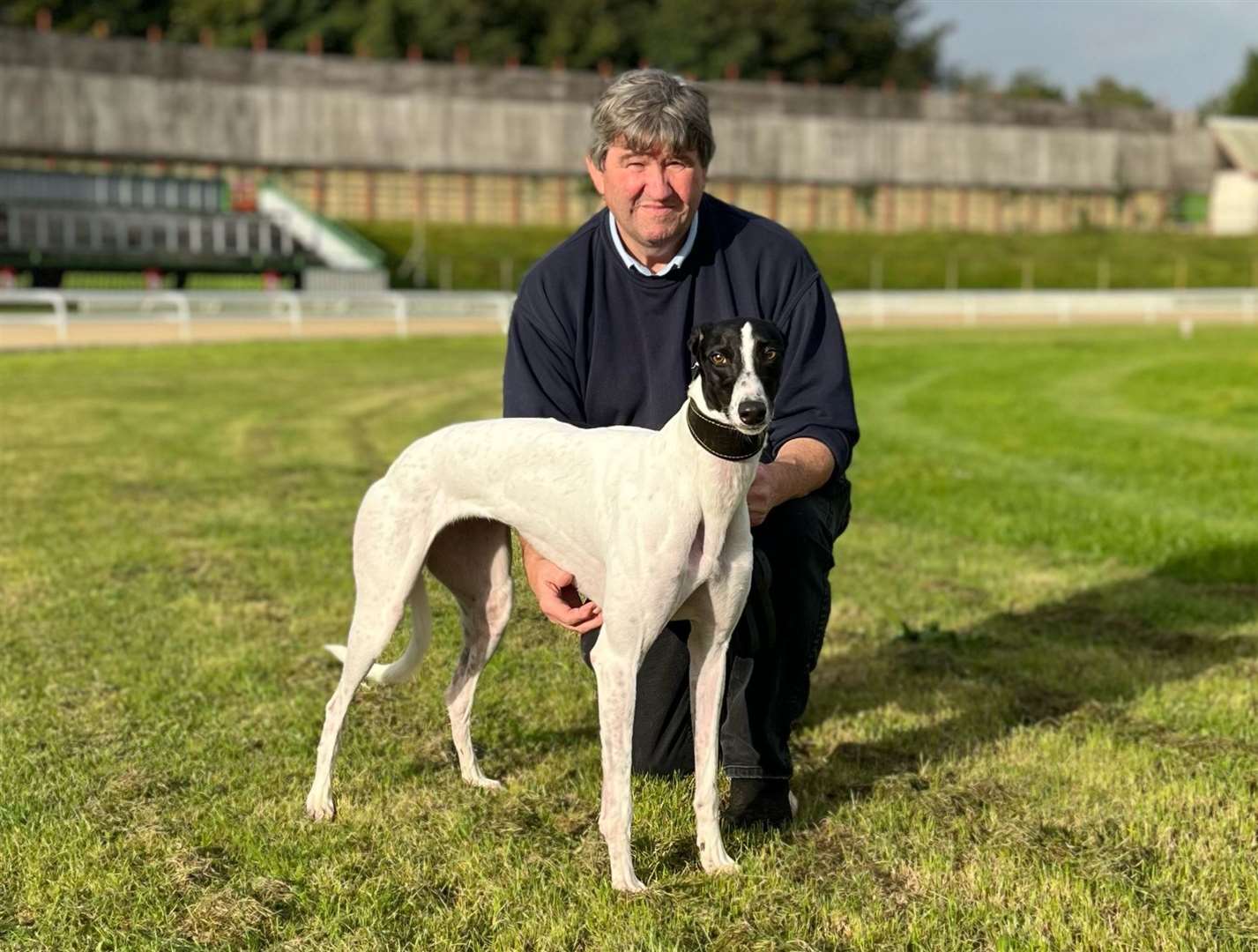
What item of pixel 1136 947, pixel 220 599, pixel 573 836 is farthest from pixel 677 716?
pixel 220 599

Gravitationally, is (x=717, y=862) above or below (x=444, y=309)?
above

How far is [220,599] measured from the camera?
7.51 m

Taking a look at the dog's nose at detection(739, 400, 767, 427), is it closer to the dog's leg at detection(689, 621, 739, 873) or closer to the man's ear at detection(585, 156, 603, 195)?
the dog's leg at detection(689, 621, 739, 873)

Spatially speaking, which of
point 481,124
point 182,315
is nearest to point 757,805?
point 182,315

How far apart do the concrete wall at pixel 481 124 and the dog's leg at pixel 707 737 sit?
193 feet

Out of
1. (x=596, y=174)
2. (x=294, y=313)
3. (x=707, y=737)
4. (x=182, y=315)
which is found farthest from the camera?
(x=294, y=313)

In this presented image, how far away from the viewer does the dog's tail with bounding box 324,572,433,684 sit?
4.57 metres

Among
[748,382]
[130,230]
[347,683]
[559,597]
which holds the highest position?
[748,382]

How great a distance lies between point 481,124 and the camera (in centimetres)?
6431

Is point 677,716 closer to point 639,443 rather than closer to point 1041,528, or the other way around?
point 639,443

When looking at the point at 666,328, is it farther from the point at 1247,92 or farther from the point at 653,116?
the point at 1247,92

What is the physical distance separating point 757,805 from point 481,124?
6267 cm

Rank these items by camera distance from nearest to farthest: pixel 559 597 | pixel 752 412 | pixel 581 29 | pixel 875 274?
pixel 752 412 → pixel 559 597 → pixel 875 274 → pixel 581 29

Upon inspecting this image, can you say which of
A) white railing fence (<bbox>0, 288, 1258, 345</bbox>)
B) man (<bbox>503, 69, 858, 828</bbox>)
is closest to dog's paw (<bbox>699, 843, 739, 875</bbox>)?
man (<bbox>503, 69, 858, 828</bbox>)
